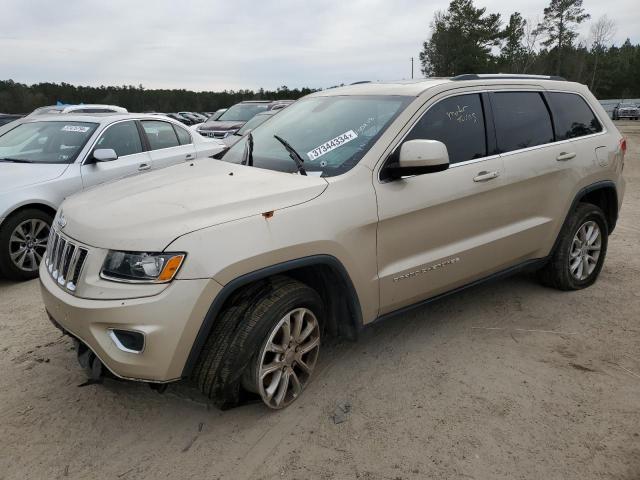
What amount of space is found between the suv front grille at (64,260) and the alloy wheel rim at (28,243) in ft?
8.00

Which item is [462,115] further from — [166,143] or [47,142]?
[47,142]

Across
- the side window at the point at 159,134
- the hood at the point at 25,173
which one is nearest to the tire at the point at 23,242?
the hood at the point at 25,173

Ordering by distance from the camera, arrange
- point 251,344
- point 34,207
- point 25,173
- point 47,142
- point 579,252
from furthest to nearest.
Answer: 1. point 47,142
2. point 25,173
3. point 34,207
4. point 579,252
5. point 251,344

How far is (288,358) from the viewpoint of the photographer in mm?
2924

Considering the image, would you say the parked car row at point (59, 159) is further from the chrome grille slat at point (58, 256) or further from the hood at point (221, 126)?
the hood at point (221, 126)

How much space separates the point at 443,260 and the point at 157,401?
1.98 metres

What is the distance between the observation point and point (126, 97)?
237 feet

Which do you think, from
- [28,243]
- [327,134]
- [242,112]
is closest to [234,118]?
[242,112]

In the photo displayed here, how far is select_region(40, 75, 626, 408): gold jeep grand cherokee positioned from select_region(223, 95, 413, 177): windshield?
0.04 ft

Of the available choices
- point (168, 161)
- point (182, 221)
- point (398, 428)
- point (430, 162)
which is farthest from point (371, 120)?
point (168, 161)

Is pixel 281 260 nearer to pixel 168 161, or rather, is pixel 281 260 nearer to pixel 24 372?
pixel 24 372

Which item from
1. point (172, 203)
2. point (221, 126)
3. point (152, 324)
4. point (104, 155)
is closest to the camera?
point (152, 324)

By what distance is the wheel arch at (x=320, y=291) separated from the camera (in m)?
2.51

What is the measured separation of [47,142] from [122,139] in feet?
2.72
